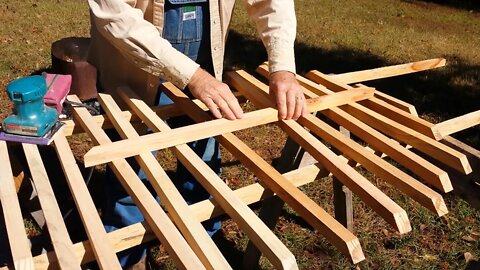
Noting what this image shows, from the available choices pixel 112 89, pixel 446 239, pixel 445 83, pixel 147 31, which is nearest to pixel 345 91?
pixel 147 31

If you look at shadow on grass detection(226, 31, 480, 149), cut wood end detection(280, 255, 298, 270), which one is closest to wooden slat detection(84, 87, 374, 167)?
cut wood end detection(280, 255, 298, 270)

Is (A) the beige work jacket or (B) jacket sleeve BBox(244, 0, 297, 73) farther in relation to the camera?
(B) jacket sleeve BBox(244, 0, 297, 73)

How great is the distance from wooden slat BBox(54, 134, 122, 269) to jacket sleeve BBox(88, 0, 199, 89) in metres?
0.53

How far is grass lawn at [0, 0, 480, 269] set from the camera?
366 cm

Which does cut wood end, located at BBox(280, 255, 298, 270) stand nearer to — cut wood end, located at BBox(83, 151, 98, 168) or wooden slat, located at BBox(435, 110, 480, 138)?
cut wood end, located at BBox(83, 151, 98, 168)

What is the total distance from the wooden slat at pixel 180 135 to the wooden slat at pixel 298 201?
0.06 metres

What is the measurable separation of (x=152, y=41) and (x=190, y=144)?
896 mm

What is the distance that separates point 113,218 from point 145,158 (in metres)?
1.12

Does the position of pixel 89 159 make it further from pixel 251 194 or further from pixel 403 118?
pixel 403 118

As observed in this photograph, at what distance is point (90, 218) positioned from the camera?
1.57m

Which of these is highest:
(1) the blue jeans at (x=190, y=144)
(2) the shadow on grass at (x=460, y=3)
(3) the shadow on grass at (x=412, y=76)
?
(1) the blue jeans at (x=190, y=144)

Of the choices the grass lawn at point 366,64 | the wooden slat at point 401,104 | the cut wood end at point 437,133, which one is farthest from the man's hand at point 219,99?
the grass lawn at point 366,64

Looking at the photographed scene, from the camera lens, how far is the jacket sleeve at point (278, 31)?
245 centimetres

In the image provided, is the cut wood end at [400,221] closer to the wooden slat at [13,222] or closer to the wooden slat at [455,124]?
the wooden slat at [455,124]
